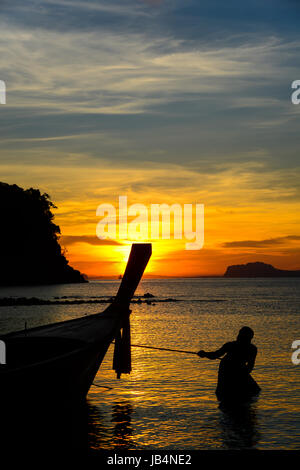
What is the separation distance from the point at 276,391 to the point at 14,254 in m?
178

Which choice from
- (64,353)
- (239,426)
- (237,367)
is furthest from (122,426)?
(64,353)

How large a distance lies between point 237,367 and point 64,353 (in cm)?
500

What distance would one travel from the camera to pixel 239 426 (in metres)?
14.4

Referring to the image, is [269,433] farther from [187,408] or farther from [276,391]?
[276,391]

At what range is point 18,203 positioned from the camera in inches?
7283

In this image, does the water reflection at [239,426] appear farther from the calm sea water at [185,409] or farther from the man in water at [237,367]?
the man in water at [237,367]

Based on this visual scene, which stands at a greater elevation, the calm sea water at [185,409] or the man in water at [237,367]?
the man in water at [237,367]

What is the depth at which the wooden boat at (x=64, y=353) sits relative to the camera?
10.5 metres

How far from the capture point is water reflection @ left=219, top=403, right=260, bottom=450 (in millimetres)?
13079

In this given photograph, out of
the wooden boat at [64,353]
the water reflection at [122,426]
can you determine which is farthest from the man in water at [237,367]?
the wooden boat at [64,353]

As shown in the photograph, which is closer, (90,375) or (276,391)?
(90,375)

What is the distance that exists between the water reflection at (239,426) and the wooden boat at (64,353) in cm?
378

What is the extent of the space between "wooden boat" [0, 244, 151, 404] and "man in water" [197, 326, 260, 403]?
115 inches
